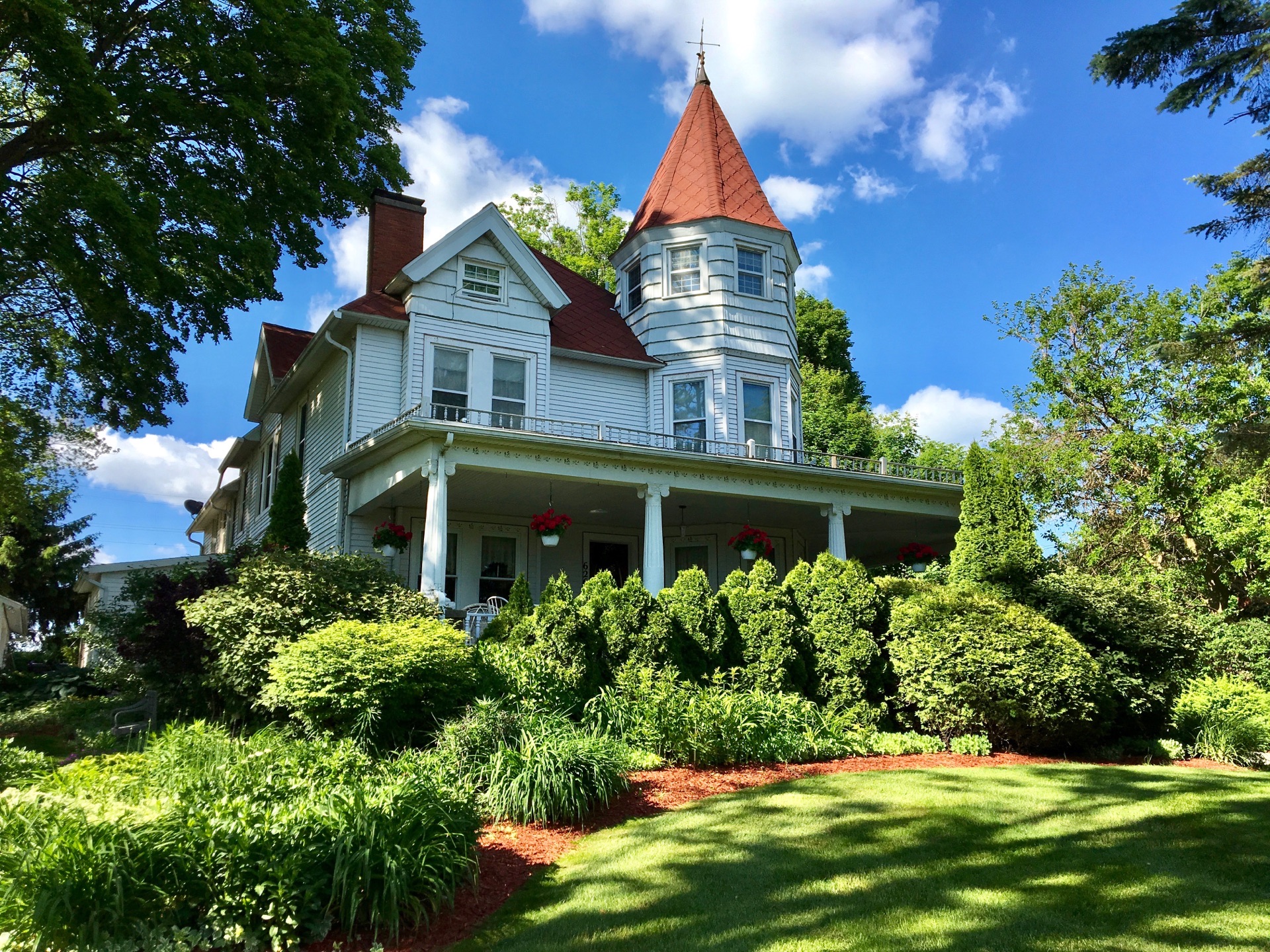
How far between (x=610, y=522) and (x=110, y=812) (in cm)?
1459

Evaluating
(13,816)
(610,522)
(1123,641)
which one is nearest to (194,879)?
(13,816)

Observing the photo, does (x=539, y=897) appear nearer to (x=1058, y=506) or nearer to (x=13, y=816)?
(x=13, y=816)

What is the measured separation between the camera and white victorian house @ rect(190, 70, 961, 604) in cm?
1530

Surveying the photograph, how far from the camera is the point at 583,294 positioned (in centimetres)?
2200

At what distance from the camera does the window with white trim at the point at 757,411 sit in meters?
19.8

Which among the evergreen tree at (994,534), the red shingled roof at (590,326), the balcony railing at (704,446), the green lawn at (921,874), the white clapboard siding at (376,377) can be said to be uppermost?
the red shingled roof at (590,326)

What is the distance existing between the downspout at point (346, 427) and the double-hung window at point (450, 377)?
1535 millimetres

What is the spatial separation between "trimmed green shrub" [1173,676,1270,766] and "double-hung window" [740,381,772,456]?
976cm

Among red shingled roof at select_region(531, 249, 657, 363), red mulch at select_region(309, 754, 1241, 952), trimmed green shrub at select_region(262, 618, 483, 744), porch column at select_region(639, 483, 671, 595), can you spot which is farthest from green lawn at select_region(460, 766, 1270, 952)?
red shingled roof at select_region(531, 249, 657, 363)

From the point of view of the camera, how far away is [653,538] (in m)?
15.2

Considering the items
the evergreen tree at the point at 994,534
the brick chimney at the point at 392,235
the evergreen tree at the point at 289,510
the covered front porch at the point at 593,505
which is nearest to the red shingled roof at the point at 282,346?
the brick chimney at the point at 392,235

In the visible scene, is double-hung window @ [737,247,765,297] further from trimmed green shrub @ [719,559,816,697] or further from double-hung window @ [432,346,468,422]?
trimmed green shrub @ [719,559,816,697]

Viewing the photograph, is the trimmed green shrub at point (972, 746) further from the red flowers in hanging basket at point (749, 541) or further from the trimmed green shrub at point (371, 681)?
the red flowers in hanging basket at point (749, 541)

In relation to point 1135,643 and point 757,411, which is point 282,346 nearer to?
point 757,411
